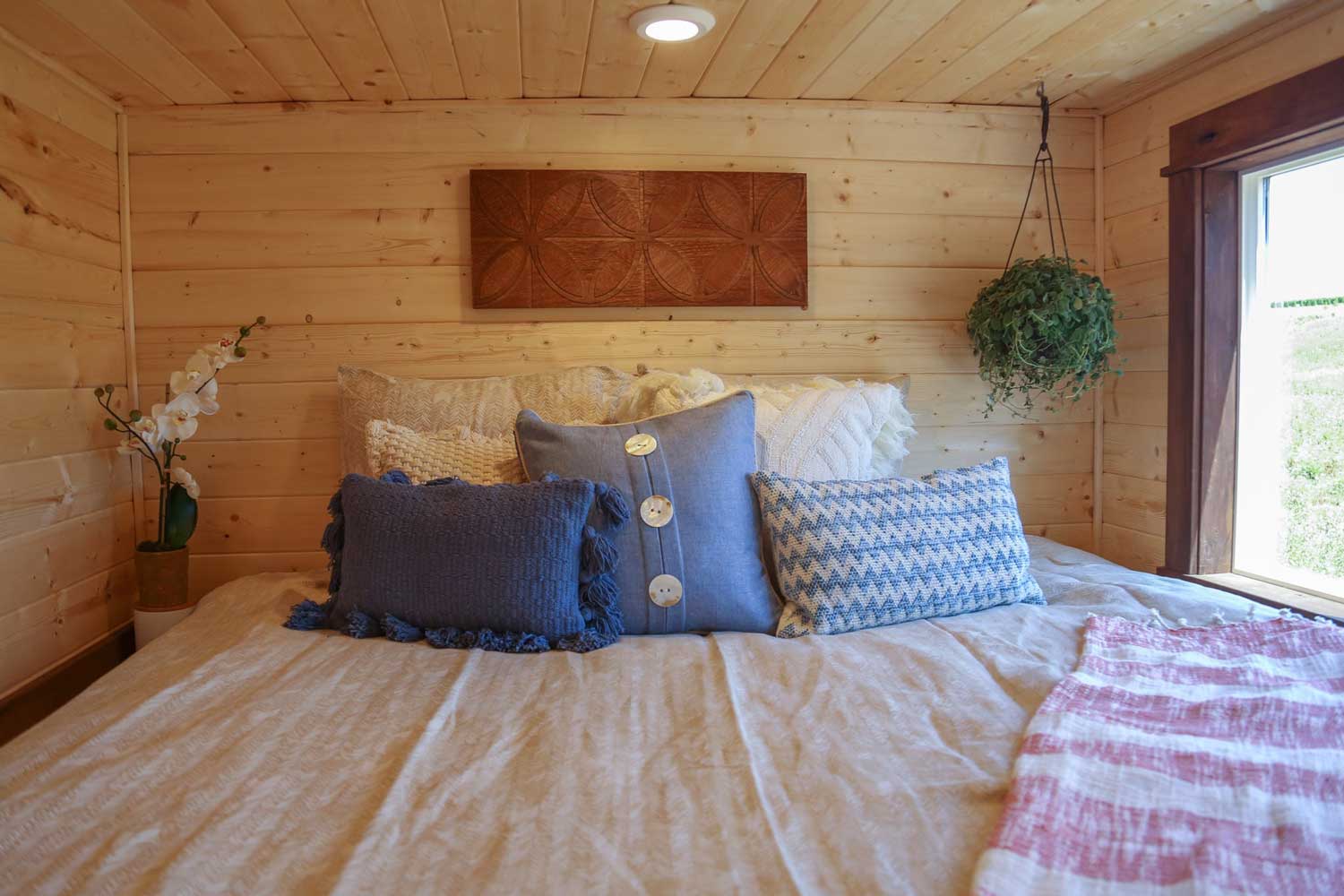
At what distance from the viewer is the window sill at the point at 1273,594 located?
6.23 feet

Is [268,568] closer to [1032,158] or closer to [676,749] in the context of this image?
[676,749]

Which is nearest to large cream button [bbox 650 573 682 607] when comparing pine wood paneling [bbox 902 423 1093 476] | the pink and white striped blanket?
the pink and white striped blanket

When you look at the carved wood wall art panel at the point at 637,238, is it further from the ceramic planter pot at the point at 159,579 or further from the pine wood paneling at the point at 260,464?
the ceramic planter pot at the point at 159,579

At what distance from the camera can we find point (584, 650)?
1569mm

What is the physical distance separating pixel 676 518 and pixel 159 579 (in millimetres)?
1258

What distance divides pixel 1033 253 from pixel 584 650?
1.79m

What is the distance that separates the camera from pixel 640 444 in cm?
174

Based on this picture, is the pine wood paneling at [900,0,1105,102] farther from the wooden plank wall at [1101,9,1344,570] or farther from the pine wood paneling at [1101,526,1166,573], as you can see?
the pine wood paneling at [1101,526,1166,573]

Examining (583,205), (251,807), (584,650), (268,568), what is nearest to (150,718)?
(251,807)

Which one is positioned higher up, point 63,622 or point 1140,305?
point 1140,305

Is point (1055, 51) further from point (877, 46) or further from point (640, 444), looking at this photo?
point (640, 444)

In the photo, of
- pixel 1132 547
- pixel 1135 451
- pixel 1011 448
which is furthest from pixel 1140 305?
pixel 1132 547

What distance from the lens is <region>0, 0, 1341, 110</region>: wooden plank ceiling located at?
1.82m

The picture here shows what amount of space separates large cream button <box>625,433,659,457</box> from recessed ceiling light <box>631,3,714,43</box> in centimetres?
85
